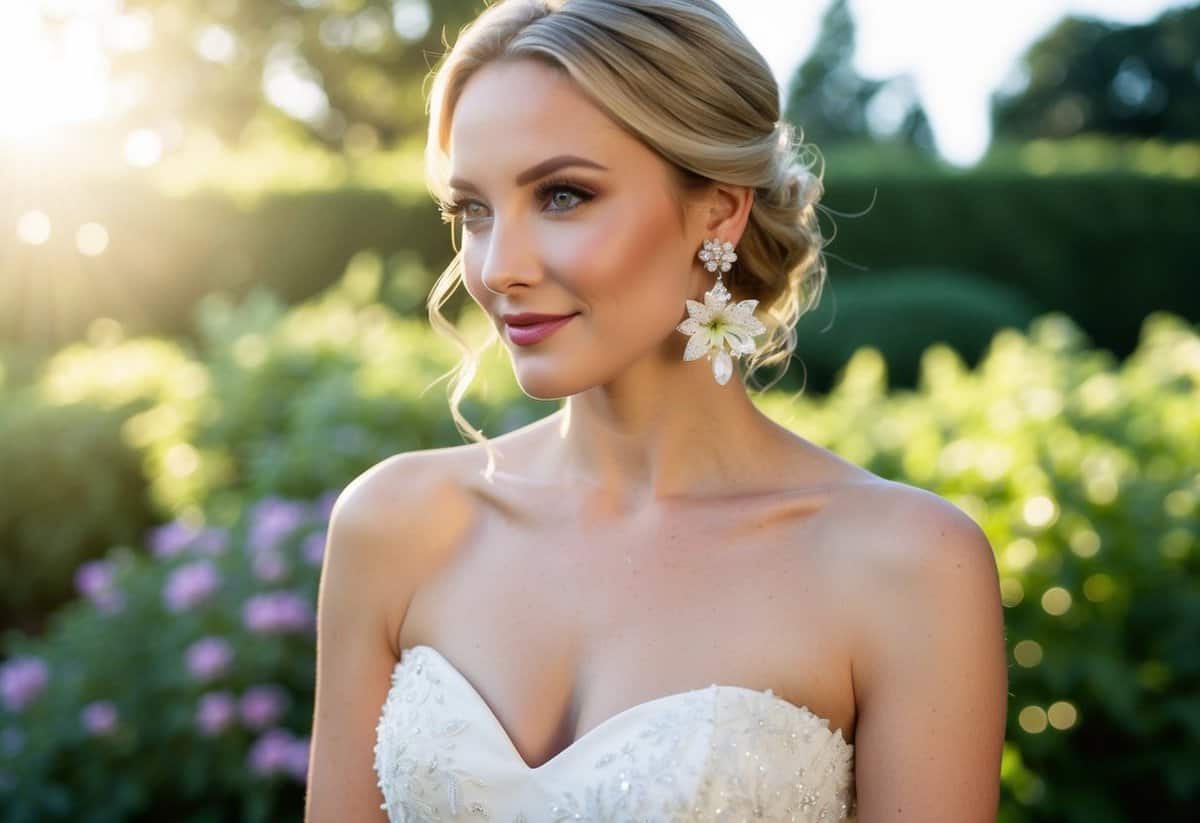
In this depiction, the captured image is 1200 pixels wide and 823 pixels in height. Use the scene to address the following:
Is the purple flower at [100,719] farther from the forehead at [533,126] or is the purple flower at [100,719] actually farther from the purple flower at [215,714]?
the forehead at [533,126]

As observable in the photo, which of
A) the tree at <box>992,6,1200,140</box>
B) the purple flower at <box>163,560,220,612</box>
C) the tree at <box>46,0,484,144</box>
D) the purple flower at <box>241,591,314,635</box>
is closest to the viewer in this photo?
the purple flower at <box>241,591,314,635</box>

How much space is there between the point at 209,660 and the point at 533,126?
2805 millimetres

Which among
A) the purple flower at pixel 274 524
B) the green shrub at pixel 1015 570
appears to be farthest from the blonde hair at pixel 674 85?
the purple flower at pixel 274 524

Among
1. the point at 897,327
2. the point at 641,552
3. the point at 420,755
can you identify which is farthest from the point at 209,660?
the point at 897,327

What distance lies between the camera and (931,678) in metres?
2.19

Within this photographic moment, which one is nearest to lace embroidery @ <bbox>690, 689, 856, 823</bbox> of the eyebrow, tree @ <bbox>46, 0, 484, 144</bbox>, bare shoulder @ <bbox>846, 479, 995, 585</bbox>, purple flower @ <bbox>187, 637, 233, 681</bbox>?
bare shoulder @ <bbox>846, 479, 995, 585</bbox>

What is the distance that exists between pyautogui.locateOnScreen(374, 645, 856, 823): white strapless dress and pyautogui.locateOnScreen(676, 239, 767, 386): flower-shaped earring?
59cm

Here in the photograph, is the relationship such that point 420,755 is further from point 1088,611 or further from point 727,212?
point 1088,611

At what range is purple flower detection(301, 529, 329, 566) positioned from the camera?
15.6 feet

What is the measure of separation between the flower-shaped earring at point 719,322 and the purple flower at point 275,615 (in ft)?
8.32

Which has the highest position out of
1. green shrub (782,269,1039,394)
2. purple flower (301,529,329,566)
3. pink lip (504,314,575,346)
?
pink lip (504,314,575,346)

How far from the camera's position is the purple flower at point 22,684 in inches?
195

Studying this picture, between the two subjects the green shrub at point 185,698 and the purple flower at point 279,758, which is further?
the green shrub at point 185,698

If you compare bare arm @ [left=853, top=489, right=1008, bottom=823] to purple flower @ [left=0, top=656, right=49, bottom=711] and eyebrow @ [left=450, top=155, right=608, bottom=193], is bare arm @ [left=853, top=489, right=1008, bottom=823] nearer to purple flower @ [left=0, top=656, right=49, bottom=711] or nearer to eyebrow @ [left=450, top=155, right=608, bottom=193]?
eyebrow @ [left=450, top=155, right=608, bottom=193]
